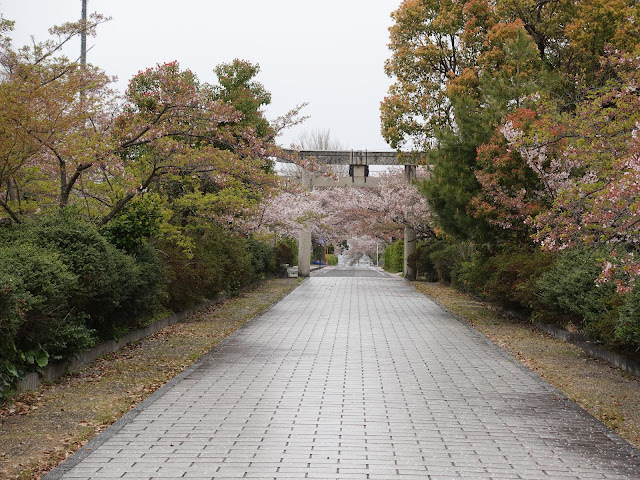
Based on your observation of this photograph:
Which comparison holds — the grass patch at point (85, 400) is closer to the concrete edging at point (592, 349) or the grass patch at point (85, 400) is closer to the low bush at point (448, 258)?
the concrete edging at point (592, 349)

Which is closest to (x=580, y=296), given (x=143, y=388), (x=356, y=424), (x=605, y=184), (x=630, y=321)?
(x=630, y=321)

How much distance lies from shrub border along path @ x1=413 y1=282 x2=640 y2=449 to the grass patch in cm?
483

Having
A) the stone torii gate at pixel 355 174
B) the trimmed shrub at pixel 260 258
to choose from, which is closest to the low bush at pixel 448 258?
the stone torii gate at pixel 355 174

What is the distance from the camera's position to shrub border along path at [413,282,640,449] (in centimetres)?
734

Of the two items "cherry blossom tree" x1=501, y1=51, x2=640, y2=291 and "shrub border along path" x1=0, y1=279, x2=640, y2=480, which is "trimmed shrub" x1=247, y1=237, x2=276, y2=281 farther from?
"cherry blossom tree" x1=501, y1=51, x2=640, y2=291

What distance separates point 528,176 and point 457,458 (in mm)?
11395

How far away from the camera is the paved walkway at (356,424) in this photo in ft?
17.8

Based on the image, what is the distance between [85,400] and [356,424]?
292 cm

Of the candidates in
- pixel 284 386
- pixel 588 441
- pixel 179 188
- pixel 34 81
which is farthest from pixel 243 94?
pixel 588 441

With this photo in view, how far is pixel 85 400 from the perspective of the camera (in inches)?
300

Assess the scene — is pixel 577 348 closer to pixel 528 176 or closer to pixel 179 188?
pixel 528 176

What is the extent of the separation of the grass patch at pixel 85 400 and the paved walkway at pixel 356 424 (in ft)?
0.73

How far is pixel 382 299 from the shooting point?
23.4m

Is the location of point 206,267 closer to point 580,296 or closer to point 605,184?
point 580,296
